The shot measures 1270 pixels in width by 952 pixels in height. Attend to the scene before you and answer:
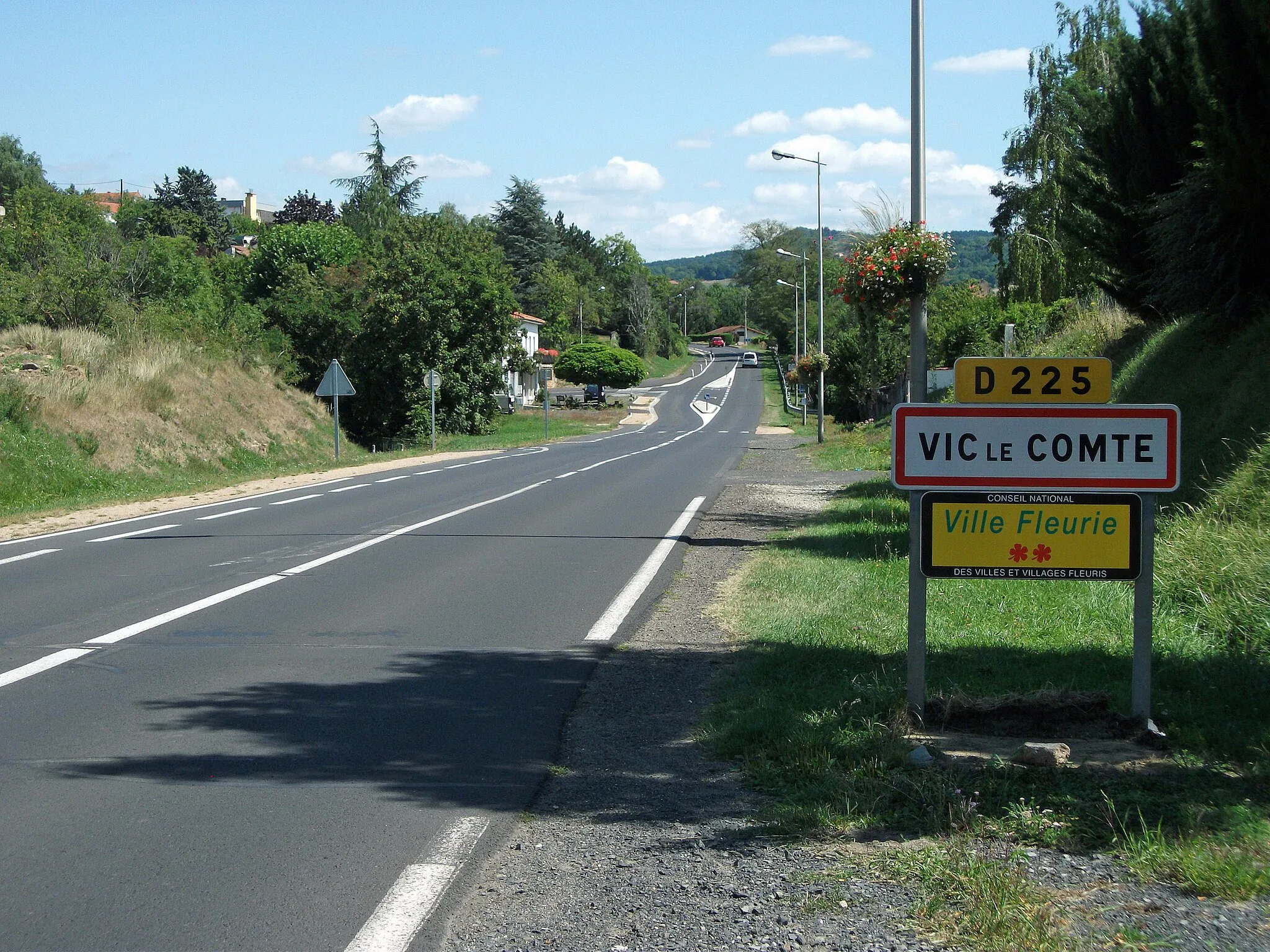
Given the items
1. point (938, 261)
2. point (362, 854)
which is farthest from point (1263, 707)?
point (938, 261)

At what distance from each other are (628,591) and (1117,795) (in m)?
6.67

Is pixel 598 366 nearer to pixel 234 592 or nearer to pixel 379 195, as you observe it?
pixel 379 195

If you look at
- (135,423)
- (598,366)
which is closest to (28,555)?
(135,423)

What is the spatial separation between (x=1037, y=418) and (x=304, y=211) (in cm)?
10728

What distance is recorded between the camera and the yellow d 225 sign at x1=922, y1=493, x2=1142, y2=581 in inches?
245

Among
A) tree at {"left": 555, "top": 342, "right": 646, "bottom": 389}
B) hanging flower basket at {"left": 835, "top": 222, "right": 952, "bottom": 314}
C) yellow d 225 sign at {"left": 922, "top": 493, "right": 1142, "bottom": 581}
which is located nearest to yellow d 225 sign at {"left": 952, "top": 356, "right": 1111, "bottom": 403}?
yellow d 225 sign at {"left": 922, "top": 493, "right": 1142, "bottom": 581}

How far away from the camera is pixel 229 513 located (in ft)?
61.6

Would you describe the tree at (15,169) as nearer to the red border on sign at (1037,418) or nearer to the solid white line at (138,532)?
the solid white line at (138,532)

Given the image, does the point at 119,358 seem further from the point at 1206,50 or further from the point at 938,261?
the point at 1206,50

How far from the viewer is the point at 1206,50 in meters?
12.5

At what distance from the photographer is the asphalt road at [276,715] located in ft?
14.1

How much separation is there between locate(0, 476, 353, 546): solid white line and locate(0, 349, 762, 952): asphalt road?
14.0 inches

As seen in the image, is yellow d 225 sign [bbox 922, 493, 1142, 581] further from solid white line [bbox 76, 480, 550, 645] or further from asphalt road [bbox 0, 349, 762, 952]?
solid white line [bbox 76, 480, 550, 645]

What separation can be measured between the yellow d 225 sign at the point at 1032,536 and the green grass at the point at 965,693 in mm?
776
